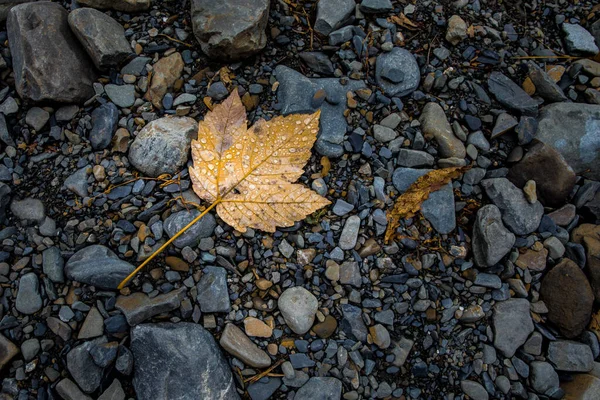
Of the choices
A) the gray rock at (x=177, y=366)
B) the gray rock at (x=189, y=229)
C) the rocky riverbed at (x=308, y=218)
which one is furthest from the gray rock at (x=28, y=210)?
the gray rock at (x=177, y=366)

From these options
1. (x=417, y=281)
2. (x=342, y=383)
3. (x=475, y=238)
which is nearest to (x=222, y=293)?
(x=342, y=383)

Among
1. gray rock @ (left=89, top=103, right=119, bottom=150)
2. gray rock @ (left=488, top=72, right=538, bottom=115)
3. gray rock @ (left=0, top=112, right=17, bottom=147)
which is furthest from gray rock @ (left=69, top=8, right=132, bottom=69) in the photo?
gray rock @ (left=488, top=72, right=538, bottom=115)

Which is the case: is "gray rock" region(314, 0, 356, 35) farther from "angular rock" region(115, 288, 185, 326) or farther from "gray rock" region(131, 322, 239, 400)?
"gray rock" region(131, 322, 239, 400)

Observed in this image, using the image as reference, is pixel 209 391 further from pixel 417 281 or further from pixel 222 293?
pixel 417 281

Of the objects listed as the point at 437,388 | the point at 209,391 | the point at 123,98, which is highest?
the point at 123,98

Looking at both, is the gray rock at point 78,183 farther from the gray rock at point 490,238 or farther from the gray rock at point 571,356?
the gray rock at point 571,356
